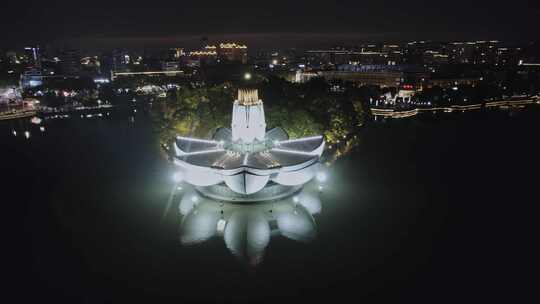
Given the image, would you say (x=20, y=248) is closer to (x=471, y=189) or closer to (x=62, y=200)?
(x=62, y=200)

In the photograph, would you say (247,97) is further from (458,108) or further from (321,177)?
(458,108)

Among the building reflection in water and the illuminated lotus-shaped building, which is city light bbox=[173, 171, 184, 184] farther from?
the building reflection in water

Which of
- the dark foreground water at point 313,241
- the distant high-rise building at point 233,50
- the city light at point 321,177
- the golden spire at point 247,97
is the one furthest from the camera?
the distant high-rise building at point 233,50

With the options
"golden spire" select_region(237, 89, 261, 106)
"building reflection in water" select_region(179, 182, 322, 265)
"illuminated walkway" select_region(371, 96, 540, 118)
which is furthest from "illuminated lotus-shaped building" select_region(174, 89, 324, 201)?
"illuminated walkway" select_region(371, 96, 540, 118)

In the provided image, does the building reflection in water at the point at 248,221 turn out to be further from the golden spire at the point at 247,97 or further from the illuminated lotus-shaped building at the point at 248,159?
the golden spire at the point at 247,97

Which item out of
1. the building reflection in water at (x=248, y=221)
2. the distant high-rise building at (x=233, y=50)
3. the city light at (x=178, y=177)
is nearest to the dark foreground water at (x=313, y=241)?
the building reflection in water at (x=248, y=221)

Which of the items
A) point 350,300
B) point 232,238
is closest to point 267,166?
point 232,238
